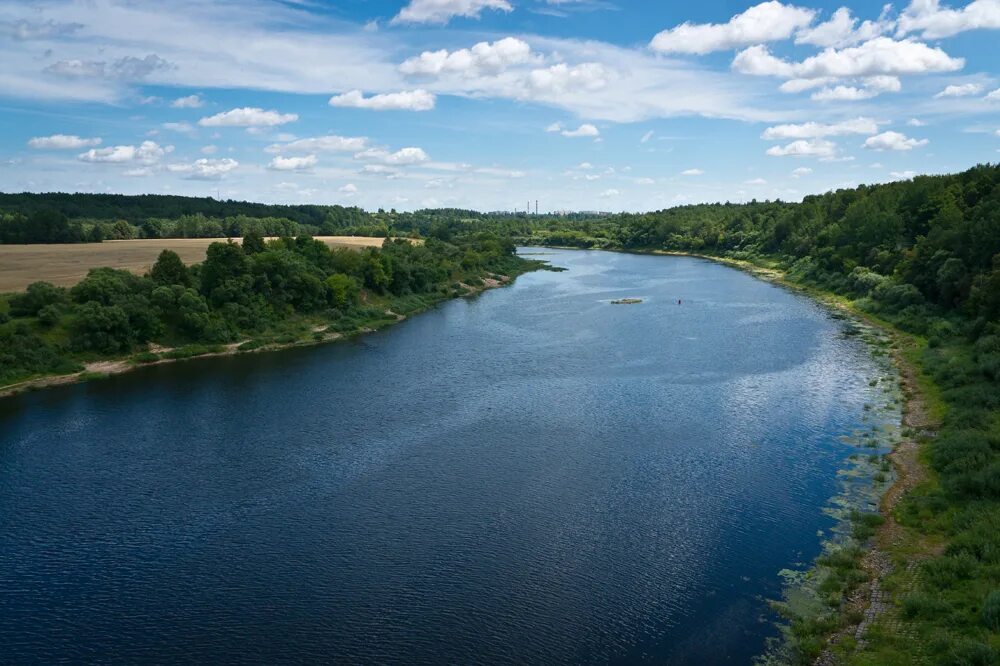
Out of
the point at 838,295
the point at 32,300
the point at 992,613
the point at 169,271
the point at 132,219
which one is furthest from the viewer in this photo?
the point at 132,219

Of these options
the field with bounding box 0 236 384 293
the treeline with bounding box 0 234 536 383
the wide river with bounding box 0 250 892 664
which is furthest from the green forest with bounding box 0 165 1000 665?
the field with bounding box 0 236 384 293

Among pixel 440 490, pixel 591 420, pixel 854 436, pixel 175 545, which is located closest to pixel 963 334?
pixel 854 436

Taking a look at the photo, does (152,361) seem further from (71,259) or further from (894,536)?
(894,536)

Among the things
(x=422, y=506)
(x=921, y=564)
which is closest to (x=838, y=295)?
(x=921, y=564)

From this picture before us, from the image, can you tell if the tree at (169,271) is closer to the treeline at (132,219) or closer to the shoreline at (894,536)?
the treeline at (132,219)

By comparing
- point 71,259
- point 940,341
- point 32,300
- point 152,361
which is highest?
point 71,259

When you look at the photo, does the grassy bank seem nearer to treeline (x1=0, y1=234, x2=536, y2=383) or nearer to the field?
treeline (x1=0, y1=234, x2=536, y2=383)
